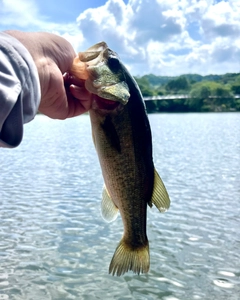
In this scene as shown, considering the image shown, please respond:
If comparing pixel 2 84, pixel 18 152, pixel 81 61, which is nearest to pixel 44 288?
pixel 81 61

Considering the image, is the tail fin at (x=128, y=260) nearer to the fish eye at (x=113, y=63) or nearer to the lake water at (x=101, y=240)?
the fish eye at (x=113, y=63)

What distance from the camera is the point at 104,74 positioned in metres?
2.55

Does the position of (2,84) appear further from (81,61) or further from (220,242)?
(220,242)

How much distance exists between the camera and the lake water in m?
6.81

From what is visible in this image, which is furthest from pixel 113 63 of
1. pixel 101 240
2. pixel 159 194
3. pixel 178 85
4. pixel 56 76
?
pixel 178 85

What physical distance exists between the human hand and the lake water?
4.44 meters

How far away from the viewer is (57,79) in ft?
8.18

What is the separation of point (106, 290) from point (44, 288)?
966mm

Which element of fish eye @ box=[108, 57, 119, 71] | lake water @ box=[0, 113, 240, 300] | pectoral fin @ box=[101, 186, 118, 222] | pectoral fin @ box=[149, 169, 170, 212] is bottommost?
lake water @ box=[0, 113, 240, 300]

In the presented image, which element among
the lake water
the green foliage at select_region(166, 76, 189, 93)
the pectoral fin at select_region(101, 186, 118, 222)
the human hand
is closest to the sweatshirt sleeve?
the human hand

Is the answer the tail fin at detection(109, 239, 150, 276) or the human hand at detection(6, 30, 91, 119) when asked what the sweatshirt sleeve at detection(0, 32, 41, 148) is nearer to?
the human hand at detection(6, 30, 91, 119)

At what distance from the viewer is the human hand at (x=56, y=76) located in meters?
2.31

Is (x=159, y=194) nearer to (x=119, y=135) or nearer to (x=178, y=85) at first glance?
(x=119, y=135)

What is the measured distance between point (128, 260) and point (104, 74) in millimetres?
1339
